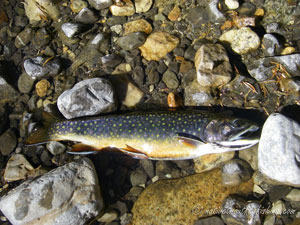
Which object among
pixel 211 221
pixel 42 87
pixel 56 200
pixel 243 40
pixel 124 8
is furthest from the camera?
pixel 124 8

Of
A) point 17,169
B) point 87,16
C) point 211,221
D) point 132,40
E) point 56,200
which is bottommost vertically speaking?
point 211,221

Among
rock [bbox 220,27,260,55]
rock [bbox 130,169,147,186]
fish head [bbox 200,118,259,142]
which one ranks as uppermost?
rock [bbox 220,27,260,55]

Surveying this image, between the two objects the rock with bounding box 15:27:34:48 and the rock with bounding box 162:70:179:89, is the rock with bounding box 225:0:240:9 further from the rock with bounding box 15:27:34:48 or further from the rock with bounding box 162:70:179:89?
the rock with bounding box 15:27:34:48

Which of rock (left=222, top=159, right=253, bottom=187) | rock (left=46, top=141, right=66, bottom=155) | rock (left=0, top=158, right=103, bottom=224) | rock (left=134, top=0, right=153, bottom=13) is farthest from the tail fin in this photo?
rock (left=222, top=159, right=253, bottom=187)

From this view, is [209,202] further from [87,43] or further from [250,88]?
[87,43]

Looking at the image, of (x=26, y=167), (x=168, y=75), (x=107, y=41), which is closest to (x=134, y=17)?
(x=107, y=41)

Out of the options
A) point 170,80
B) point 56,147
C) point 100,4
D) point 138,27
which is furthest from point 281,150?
point 100,4

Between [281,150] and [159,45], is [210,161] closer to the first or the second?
[281,150]
